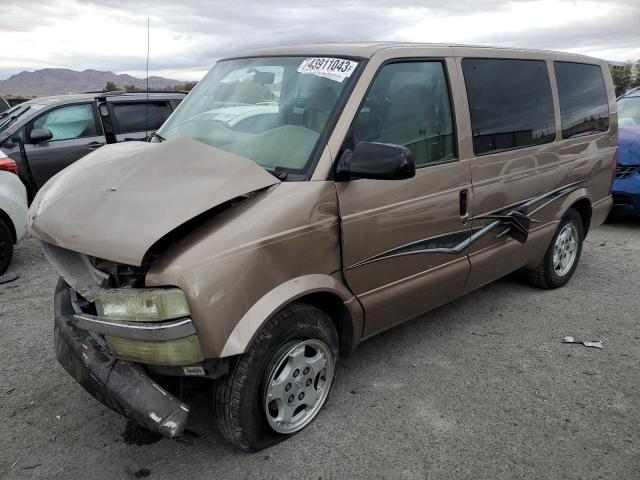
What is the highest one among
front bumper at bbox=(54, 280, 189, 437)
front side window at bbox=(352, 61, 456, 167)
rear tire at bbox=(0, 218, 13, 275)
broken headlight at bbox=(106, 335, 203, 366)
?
front side window at bbox=(352, 61, 456, 167)

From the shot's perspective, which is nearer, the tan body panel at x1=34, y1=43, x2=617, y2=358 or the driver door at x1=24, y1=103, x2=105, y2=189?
the tan body panel at x1=34, y1=43, x2=617, y2=358

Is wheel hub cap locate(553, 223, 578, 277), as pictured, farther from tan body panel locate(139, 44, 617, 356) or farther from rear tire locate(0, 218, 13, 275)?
rear tire locate(0, 218, 13, 275)

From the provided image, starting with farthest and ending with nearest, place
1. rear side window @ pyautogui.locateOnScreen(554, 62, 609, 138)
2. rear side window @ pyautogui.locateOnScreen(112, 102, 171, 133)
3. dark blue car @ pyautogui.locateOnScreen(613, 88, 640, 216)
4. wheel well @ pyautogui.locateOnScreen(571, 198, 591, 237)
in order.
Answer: rear side window @ pyautogui.locateOnScreen(112, 102, 171, 133), dark blue car @ pyautogui.locateOnScreen(613, 88, 640, 216), wheel well @ pyautogui.locateOnScreen(571, 198, 591, 237), rear side window @ pyautogui.locateOnScreen(554, 62, 609, 138)

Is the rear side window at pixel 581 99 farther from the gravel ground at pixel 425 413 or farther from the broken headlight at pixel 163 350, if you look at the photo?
the broken headlight at pixel 163 350

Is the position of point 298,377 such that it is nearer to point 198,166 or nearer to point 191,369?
point 191,369

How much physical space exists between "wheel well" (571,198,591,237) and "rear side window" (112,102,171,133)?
18.4 ft

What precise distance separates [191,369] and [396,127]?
1781 mm

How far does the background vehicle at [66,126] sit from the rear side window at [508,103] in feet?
17.0

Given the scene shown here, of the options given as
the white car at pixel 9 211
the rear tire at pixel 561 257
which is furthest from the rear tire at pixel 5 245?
the rear tire at pixel 561 257

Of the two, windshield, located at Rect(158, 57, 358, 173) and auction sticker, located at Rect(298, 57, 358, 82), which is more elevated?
auction sticker, located at Rect(298, 57, 358, 82)

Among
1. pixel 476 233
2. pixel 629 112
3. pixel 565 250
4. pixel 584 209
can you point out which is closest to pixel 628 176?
pixel 629 112

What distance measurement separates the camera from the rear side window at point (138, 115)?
7930 mm

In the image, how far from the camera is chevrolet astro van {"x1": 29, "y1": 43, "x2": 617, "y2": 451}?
7.77 feet

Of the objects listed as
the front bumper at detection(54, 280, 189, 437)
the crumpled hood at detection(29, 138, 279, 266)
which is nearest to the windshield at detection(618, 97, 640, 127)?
the crumpled hood at detection(29, 138, 279, 266)
